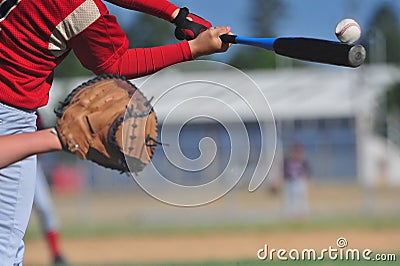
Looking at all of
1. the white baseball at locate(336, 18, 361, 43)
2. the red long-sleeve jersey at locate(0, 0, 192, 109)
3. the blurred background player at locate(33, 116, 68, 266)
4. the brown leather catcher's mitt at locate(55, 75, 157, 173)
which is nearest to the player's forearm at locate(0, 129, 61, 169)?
the brown leather catcher's mitt at locate(55, 75, 157, 173)

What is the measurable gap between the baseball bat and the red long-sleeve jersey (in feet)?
0.98

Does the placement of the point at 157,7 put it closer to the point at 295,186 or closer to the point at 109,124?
the point at 109,124

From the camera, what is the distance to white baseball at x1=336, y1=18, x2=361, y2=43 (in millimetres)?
3490

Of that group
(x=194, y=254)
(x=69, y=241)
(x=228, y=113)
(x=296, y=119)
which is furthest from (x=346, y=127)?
(x=228, y=113)

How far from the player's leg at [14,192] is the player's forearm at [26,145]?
0.41 m

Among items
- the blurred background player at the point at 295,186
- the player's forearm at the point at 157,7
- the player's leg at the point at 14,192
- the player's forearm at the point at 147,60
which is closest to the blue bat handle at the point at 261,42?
the player's forearm at the point at 147,60

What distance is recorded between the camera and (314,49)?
3.31 meters

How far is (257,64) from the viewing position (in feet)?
164

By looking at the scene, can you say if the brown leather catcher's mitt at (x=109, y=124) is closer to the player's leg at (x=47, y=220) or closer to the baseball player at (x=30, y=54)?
the baseball player at (x=30, y=54)

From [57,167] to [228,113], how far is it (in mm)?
20700

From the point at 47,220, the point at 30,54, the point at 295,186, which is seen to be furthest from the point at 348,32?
the point at 295,186

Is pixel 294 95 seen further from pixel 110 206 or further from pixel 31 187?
pixel 31 187

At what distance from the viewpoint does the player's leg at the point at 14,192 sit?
10.6 feet

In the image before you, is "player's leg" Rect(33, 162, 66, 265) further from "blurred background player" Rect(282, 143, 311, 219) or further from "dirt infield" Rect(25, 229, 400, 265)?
"blurred background player" Rect(282, 143, 311, 219)
